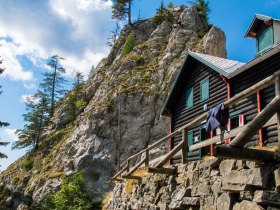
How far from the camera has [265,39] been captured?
1653 cm

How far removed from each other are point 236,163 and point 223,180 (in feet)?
1.68

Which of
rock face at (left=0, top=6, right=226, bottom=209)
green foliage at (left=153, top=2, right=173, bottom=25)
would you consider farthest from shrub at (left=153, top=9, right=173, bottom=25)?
rock face at (left=0, top=6, right=226, bottom=209)

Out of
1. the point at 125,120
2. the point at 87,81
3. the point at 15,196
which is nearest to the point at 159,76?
the point at 125,120

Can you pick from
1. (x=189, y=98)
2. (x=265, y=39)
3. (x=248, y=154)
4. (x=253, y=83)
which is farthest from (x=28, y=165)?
(x=248, y=154)

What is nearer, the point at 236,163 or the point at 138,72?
the point at 236,163

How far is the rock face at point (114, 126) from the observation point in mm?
36406

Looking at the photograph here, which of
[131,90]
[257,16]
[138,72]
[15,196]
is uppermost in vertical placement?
[138,72]

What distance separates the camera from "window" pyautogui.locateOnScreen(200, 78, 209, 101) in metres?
18.6

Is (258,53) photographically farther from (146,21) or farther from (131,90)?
(146,21)

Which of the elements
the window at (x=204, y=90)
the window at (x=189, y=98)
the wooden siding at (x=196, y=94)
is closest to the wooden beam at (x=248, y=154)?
the wooden siding at (x=196, y=94)

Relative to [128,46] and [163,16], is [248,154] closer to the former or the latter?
[128,46]

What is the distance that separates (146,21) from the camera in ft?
197

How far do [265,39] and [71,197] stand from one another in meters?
22.3

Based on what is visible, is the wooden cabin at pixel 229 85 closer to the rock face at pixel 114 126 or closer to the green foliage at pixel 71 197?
the green foliage at pixel 71 197
